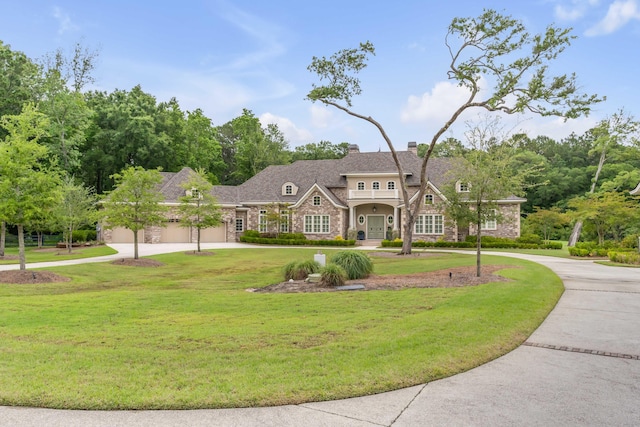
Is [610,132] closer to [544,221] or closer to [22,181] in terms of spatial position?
[544,221]

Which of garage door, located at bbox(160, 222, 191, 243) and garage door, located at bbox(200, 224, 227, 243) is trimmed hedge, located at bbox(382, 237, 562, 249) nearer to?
garage door, located at bbox(200, 224, 227, 243)

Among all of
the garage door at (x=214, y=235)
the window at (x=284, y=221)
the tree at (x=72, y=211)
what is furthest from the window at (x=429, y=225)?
the tree at (x=72, y=211)

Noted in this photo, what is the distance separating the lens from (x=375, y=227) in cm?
3775

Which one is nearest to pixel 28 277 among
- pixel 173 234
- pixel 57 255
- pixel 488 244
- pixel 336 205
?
pixel 57 255

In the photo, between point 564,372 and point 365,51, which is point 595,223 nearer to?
point 365,51

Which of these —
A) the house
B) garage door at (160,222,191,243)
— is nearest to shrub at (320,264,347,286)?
the house

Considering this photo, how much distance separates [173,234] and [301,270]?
85.3ft

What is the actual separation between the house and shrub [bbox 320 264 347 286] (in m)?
22.5

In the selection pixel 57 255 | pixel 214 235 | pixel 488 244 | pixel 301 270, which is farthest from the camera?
pixel 214 235

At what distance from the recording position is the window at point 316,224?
36312 mm

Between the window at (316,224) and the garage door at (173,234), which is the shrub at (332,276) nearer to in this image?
the window at (316,224)

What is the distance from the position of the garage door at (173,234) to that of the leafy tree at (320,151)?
1086 inches

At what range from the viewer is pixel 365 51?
26.7m

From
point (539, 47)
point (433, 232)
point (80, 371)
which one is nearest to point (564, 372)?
point (80, 371)
